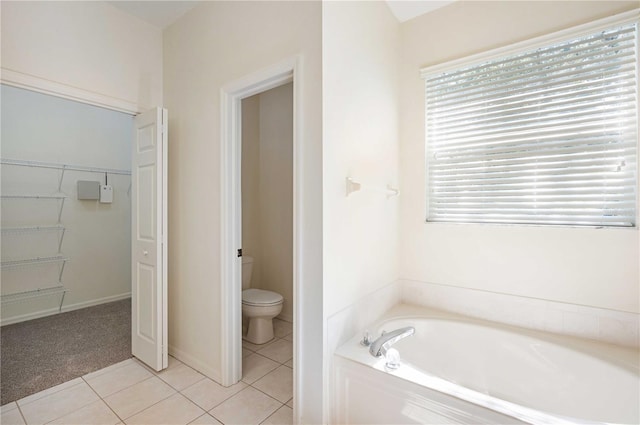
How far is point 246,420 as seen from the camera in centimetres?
172

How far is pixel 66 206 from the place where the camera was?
3.57 metres

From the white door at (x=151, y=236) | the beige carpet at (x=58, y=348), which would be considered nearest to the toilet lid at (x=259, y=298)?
the white door at (x=151, y=236)

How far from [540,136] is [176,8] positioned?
2752 mm

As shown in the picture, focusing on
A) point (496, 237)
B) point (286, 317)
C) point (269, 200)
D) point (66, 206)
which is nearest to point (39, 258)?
point (66, 206)

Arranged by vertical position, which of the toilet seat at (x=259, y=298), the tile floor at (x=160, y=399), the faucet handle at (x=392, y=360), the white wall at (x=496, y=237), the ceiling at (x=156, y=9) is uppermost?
the ceiling at (x=156, y=9)

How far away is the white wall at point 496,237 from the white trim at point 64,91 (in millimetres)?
2184

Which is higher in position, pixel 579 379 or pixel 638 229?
pixel 638 229

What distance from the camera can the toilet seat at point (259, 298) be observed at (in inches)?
104

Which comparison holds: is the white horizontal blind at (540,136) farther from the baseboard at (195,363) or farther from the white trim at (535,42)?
the baseboard at (195,363)

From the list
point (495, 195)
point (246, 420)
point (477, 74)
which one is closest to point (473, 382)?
point (495, 195)

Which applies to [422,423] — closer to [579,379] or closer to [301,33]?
[579,379]

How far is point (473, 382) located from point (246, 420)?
1371mm

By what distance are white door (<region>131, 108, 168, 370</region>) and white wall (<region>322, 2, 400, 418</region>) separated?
137 cm

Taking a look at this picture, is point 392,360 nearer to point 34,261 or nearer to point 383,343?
point 383,343
